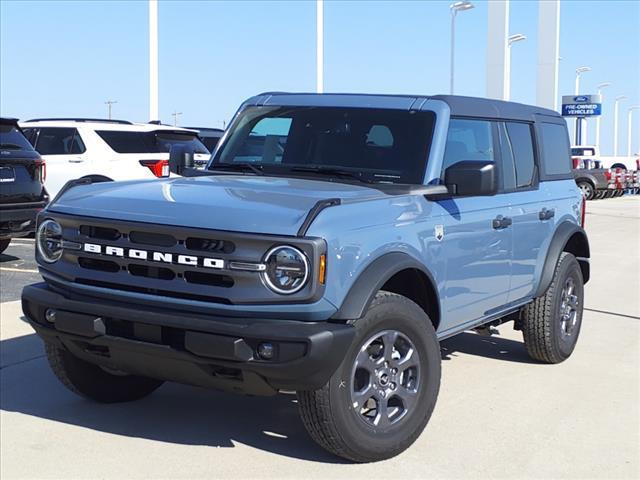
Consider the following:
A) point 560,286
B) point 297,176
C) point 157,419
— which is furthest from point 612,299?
point 157,419

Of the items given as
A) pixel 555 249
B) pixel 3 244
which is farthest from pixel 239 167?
pixel 3 244

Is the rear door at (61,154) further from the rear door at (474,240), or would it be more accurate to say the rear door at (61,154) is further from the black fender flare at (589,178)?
the black fender flare at (589,178)

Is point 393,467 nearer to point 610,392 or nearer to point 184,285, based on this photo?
point 184,285

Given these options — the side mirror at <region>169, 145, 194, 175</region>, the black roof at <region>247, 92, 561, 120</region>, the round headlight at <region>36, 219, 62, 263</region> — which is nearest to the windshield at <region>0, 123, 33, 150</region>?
the side mirror at <region>169, 145, 194, 175</region>

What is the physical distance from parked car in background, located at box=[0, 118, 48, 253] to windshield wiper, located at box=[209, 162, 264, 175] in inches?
198

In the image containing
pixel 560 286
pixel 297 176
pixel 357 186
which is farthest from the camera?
pixel 560 286

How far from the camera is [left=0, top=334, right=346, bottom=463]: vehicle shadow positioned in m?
4.60


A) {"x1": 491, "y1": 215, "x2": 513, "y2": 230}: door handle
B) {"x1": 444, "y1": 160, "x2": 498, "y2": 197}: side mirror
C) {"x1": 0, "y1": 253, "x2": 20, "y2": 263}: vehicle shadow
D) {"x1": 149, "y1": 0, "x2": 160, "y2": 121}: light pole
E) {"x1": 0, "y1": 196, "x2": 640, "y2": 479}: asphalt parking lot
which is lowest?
{"x1": 0, "y1": 196, "x2": 640, "y2": 479}: asphalt parking lot

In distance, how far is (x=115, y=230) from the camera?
4.16m

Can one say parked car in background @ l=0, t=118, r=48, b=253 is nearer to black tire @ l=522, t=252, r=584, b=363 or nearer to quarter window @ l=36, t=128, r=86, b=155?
quarter window @ l=36, t=128, r=86, b=155

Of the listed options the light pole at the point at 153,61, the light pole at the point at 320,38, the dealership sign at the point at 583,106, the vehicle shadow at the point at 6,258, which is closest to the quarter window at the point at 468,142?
the vehicle shadow at the point at 6,258

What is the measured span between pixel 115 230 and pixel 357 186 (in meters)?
1.37

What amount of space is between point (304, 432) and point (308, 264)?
4.40 ft

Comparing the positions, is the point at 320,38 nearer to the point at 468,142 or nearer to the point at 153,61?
the point at 153,61
